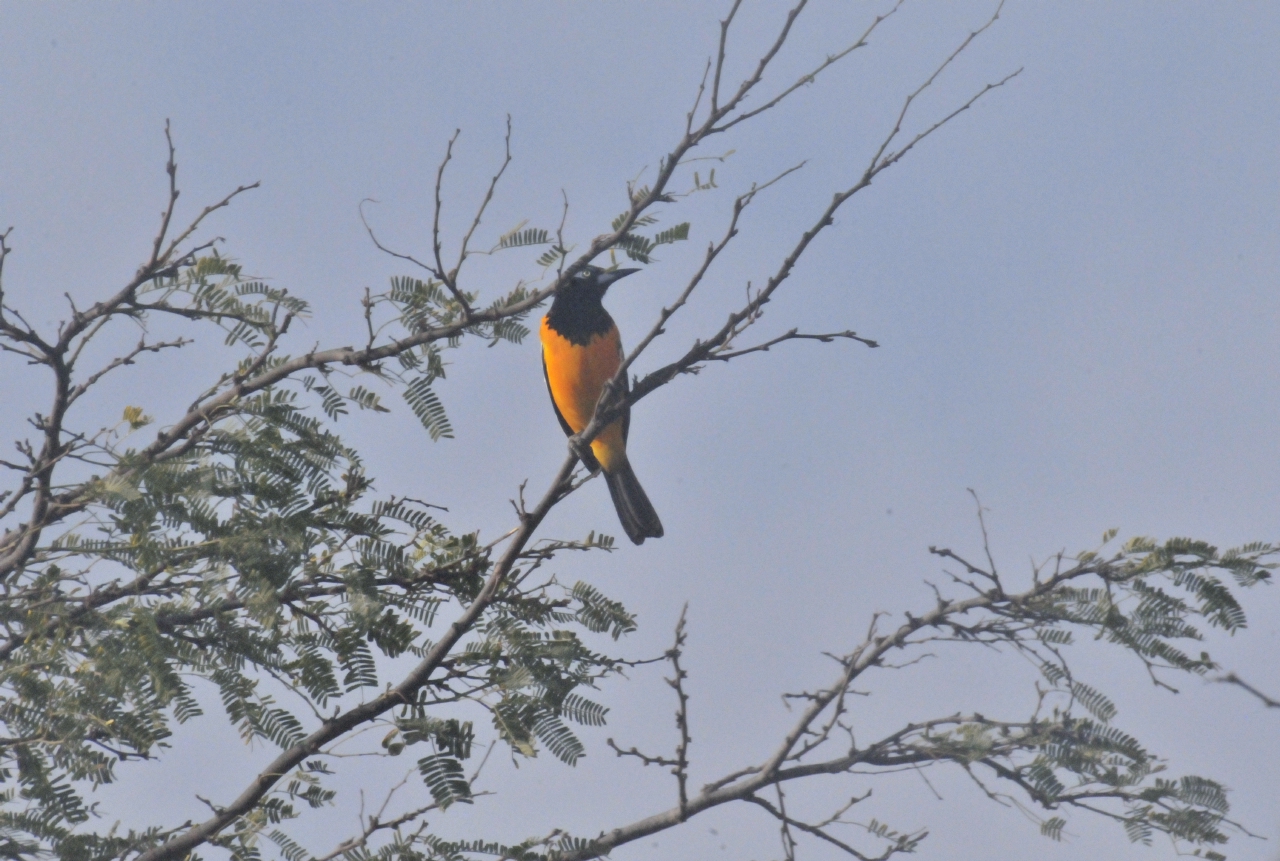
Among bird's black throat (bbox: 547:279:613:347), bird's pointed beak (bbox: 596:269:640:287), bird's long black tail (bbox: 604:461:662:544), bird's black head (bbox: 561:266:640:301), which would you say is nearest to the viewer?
bird's long black tail (bbox: 604:461:662:544)

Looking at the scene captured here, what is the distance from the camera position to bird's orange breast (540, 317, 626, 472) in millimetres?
6406

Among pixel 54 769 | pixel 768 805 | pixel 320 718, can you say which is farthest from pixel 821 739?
pixel 54 769

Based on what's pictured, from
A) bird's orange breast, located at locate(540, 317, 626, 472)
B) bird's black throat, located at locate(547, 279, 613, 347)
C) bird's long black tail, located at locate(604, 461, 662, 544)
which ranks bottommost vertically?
bird's long black tail, located at locate(604, 461, 662, 544)

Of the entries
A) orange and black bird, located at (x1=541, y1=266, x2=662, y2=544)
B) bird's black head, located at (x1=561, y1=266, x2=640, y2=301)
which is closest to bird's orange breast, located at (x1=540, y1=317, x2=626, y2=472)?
orange and black bird, located at (x1=541, y1=266, x2=662, y2=544)

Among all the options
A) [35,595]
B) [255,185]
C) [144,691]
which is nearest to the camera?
[144,691]

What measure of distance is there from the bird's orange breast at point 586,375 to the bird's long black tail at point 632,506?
0.25ft

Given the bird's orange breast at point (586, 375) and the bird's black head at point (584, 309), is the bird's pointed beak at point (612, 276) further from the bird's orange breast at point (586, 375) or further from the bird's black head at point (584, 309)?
the bird's orange breast at point (586, 375)

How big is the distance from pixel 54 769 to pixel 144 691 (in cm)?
42

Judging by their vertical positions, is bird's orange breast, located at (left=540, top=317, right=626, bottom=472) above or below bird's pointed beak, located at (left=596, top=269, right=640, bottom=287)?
below

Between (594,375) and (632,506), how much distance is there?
0.73 meters

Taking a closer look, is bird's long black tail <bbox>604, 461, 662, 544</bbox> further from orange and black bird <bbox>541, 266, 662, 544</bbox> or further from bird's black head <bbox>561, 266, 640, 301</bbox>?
bird's black head <bbox>561, 266, 640, 301</bbox>

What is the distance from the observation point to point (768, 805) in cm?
377

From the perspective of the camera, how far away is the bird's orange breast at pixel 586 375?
21.0 ft

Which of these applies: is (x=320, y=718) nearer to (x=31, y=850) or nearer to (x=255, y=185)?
(x=31, y=850)
